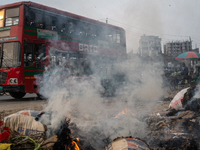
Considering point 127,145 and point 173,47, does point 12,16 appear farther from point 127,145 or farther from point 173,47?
point 173,47

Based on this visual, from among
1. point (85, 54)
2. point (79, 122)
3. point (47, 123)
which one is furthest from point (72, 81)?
point (47, 123)

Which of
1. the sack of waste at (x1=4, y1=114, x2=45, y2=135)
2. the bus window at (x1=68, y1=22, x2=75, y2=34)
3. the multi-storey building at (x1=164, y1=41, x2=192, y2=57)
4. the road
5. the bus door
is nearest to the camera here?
the sack of waste at (x1=4, y1=114, x2=45, y2=135)

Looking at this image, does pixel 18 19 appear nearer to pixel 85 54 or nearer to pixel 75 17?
pixel 75 17

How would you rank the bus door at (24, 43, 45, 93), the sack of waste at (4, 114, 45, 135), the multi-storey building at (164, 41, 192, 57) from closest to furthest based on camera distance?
1. the sack of waste at (4, 114, 45, 135)
2. the bus door at (24, 43, 45, 93)
3. the multi-storey building at (164, 41, 192, 57)

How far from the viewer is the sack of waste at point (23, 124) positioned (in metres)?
2.48

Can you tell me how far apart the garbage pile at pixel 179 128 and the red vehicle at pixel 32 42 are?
18.0ft

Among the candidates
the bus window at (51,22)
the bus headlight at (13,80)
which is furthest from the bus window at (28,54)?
the bus window at (51,22)

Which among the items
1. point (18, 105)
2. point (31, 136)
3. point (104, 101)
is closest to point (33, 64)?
point (18, 105)

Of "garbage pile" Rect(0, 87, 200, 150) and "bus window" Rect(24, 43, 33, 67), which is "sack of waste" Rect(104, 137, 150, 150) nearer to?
"garbage pile" Rect(0, 87, 200, 150)

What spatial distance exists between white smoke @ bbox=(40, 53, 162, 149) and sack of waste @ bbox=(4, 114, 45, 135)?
0.74 feet

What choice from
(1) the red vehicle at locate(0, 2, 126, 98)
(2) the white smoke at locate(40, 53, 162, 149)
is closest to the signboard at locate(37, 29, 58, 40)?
(1) the red vehicle at locate(0, 2, 126, 98)

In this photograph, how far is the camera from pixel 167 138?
2.68 m

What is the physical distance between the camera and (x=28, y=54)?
716 centimetres

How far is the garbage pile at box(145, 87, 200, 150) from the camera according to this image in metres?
2.54
